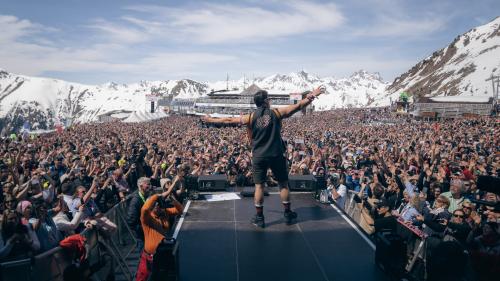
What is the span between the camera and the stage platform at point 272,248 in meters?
4.04

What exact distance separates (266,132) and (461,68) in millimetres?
109953

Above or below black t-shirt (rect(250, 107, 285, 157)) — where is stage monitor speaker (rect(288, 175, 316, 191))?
below

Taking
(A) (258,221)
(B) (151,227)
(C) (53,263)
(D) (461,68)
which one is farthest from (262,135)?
(D) (461,68)

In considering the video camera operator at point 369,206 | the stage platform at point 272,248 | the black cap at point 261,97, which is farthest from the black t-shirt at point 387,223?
the black cap at point 261,97

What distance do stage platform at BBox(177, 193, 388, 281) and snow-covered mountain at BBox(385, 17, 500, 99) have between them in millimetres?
79229

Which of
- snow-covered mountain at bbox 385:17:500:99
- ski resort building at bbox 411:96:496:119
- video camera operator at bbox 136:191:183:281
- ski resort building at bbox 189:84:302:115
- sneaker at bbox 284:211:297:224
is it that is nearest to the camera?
video camera operator at bbox 136:191:183:281

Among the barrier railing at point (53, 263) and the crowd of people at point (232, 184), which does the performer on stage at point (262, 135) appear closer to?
the crowd of people at point (232, 184)

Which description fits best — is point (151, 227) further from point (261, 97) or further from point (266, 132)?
point (261, 97)

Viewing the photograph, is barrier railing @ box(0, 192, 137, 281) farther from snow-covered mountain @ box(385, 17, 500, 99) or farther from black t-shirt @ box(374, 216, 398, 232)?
snow-covered mountain @ box(385, 17, 500, 99)

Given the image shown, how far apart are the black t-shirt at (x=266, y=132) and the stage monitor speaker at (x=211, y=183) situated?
2683 mm

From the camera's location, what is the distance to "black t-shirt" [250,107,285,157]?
541 centimetres

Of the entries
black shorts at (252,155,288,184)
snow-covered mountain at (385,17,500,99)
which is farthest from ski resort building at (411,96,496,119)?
black shorts at (252,155,288,184)

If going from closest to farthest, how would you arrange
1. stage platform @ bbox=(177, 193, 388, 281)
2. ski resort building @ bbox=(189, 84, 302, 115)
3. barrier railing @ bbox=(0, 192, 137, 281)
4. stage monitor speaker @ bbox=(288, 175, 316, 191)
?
barrier railing @ bbox=(0, 192, 137, 281)
stage platform @ bbox=(177, 193, 388, 281)
stage monitor speaker @ bbox=(288, 175, 316, 191)
ski resort building @ bbox=(189, 84, 302, 115)

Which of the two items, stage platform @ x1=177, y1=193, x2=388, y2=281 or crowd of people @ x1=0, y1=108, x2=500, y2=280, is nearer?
stage platform @ x1=177, y1=193, x2=388, y2=281
